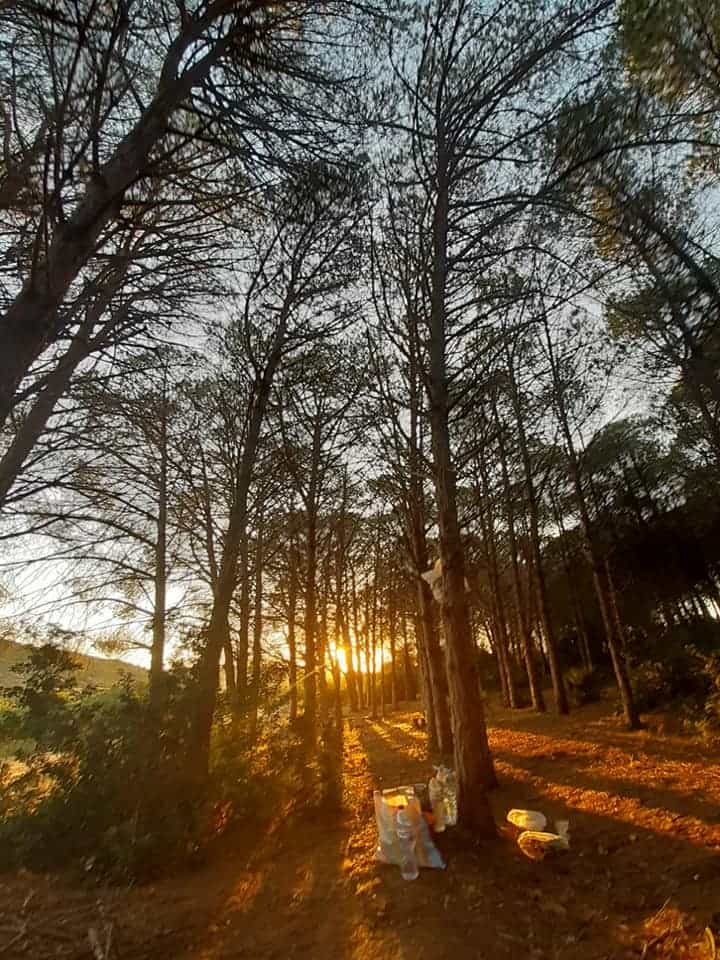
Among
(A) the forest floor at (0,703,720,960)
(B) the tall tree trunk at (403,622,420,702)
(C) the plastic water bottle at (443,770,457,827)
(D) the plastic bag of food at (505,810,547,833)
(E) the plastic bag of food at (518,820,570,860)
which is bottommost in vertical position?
(A) the forest floor at (0,703,720,960)

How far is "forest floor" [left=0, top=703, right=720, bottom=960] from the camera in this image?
3166mm

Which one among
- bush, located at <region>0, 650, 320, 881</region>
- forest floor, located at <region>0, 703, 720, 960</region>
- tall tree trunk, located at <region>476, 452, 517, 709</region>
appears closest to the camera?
forest floor, located at <region>0, 703, 720, 960</region>

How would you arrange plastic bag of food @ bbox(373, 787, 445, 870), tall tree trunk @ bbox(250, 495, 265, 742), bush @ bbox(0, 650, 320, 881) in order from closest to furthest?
plastic bag of food @ bbox(373, 787, 445, 870), bush @ bbox(0, 650, 320, 881), tall tree trunk @ bbox(250, 495, 265, 742)

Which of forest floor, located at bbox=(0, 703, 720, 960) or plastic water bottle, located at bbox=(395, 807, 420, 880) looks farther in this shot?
plastic water bottle, located at bbox=(395, 807, 420, 880)

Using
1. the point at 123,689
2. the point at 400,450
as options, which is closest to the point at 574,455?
the point at 400,450

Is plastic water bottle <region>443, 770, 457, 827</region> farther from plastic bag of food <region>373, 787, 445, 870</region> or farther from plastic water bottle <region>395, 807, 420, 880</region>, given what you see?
plastic water bottle <region>395, 807, 420, 880</region>

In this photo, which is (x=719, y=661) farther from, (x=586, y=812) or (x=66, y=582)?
(x=66, y=582)

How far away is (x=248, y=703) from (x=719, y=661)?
8648mm

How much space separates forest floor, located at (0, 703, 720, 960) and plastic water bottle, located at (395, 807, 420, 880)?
0.08m

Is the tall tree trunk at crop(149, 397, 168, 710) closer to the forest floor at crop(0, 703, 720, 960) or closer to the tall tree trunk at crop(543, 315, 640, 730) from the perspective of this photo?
the forest floor at crop(0, 703, 720, 960)

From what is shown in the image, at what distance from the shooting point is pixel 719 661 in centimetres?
885

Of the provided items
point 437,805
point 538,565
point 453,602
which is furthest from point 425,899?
point 538,565

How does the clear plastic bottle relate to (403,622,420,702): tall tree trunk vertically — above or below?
below

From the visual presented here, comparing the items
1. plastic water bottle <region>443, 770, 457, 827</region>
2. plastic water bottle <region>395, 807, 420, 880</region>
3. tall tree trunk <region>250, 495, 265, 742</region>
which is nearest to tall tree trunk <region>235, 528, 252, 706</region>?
tall tree trunk <region>250, 495, 265, 742</region>
